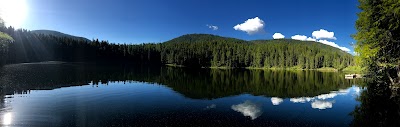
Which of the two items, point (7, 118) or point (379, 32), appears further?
point (379, 32)

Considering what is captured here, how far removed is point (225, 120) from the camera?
26.7 metres

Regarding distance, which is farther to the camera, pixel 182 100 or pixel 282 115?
pixel 182 100

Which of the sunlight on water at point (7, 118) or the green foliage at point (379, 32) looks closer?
the sunlight on water at point (7, 118)

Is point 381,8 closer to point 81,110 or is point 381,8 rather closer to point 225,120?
point 225,120

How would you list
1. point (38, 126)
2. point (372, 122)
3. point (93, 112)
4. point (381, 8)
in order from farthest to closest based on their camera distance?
1. point (381, 8)
2. point (93, 112)
3. point (372, 122)
4. point (38, 126)

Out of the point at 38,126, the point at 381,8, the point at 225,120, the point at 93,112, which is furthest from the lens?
the point at 381,8

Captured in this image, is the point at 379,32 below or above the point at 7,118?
above

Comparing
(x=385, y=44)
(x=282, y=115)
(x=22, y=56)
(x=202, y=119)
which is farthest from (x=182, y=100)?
(x=22, y=56)

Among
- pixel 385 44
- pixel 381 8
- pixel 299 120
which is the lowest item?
pixel 299 120

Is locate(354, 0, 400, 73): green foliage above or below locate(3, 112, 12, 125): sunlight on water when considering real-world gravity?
above

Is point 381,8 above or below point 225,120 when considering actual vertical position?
above

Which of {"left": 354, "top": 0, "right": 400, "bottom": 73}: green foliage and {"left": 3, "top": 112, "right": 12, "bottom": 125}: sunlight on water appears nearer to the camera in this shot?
{"left": 3, "top": 112, "right": 12, "bottom": 125}: sunlight on water

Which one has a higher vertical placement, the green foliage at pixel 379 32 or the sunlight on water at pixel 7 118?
the green foliage at pixel 379 32

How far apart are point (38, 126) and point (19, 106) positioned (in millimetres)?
10836
